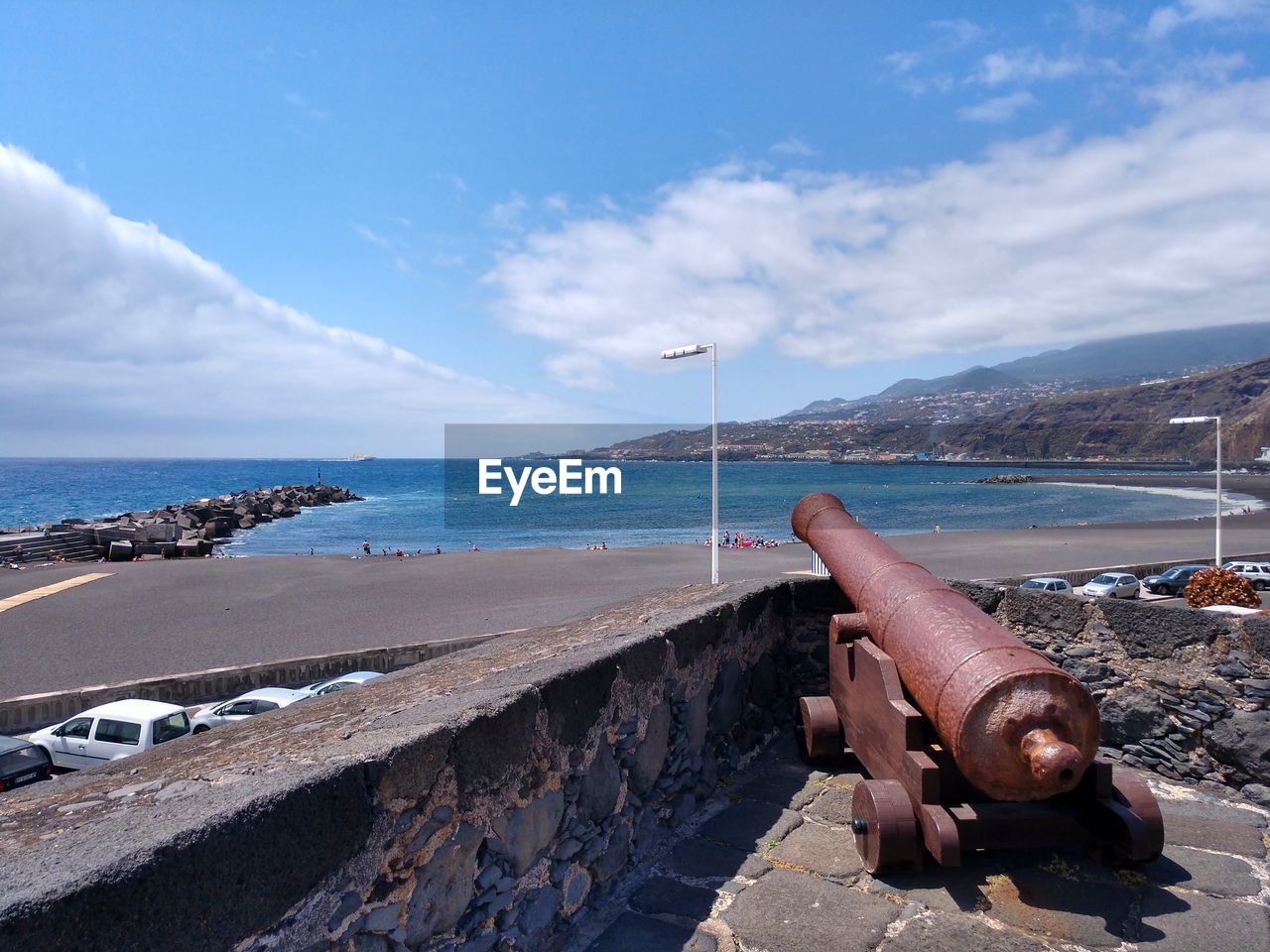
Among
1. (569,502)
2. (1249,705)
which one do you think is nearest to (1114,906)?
(1249,705)

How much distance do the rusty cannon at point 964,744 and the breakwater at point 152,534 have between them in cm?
3661

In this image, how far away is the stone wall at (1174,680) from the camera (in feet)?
14.4

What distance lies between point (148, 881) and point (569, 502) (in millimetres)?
78956

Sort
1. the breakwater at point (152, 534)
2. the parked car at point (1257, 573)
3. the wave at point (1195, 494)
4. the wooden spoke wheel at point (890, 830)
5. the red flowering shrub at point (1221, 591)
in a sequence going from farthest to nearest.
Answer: the wave at point (1195, 494) < the breakwater at point (152, 534) < the parked car at point (1257, 573) < the red flowering shrub at point (1221, 591) < the wooden spoke wheel at point (890, 830)

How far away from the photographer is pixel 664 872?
11.6 ft

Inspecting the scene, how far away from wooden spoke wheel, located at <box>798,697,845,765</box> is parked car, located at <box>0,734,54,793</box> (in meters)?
8.05

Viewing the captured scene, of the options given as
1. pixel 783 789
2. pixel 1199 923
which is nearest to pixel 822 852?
pixel 783 789

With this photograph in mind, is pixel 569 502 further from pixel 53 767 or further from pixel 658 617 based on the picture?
pixel 658 617

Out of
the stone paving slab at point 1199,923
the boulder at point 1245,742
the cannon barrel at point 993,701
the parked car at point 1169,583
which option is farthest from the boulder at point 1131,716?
the parked car at point 1169,583

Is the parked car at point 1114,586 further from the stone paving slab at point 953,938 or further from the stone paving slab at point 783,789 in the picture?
the stone paving slab at point 953,938

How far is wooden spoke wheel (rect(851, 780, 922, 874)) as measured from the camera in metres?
3.44

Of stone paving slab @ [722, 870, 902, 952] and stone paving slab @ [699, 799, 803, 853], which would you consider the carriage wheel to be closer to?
stone paving slab @ [722, 870, 902, 952]

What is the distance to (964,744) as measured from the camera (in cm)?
320

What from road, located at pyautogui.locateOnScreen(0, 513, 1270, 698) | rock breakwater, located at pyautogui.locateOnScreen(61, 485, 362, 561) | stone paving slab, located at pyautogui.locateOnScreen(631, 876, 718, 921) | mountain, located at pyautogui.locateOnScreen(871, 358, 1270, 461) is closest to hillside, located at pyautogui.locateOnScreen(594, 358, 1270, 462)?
mountain, located at pyautogui.locateOnScreen(871, 358, 1270, 461)
